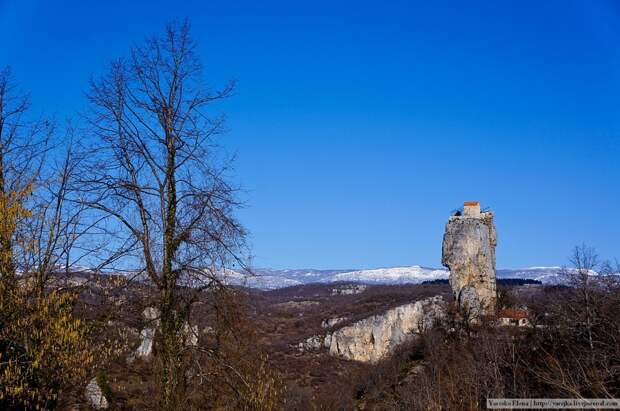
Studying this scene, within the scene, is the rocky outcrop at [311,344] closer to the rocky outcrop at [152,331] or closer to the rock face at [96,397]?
the rock face at [96,397]

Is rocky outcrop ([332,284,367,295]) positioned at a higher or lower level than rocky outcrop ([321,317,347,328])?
higher

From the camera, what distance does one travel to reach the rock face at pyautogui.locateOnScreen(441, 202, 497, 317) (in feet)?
189

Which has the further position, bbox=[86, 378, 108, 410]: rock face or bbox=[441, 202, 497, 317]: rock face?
bbox=[441, 202, 497, 317]: rock face

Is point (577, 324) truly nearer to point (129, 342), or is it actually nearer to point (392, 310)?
point (129, 342)

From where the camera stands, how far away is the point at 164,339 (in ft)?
28.5

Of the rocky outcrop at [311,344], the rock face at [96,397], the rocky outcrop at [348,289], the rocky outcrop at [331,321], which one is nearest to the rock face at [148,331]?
the rock face at [96,397]

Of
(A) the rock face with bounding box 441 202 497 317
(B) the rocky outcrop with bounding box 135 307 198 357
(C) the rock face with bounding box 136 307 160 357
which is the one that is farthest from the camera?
(A) the rock face with bounding box 441 202 497 317

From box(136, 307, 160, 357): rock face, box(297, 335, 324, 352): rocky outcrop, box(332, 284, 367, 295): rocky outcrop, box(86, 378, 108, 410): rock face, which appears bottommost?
box(297, 335, 324, 352): rocky outcrop

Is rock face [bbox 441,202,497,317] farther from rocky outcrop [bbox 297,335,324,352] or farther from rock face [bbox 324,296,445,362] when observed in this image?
rocky outcrop [bbox 297,335,324,352]

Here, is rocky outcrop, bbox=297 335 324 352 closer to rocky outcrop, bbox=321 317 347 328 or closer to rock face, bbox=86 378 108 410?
rocky outcrop, bbox=321 317 347 328

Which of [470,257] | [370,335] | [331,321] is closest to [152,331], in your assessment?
[470,257]

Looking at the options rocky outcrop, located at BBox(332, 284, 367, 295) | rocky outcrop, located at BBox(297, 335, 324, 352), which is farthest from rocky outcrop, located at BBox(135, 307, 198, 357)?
rocky outcrop, located at BBox(332, 284, 367, 295)

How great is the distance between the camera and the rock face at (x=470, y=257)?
57750 mm

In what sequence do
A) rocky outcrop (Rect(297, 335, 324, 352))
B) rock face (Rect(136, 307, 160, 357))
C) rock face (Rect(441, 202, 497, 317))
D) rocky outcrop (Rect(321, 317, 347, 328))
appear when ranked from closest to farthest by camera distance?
rock face (Rect(136, 307, 160, 357)) < rock face (Rect(441, 202, 497, 317)) < rocky outcrop (Rect(297, 335, 324, 352)) < rocky outcrop (Rect(321, 317, 347, 328))
